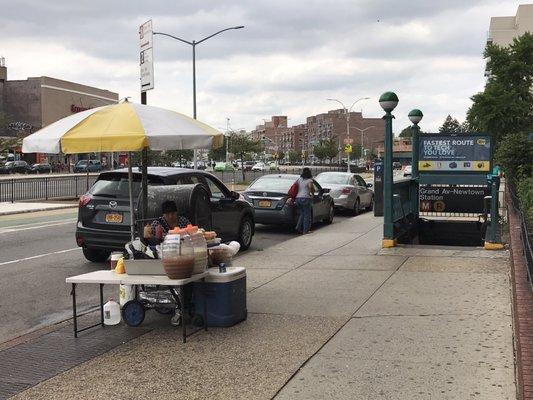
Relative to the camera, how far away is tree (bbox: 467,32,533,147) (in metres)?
35.9

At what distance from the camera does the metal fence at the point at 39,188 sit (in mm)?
26344

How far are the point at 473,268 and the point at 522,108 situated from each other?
30.3 m

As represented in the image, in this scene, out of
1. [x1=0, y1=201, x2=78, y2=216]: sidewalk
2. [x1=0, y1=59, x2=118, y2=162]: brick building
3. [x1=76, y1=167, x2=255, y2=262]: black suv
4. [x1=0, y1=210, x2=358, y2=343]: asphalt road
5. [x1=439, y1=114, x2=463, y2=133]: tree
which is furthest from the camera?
[x1=439, y1=114, x2=463, y2=133]: tree

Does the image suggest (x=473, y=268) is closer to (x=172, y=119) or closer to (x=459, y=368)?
(x=459, y=368)

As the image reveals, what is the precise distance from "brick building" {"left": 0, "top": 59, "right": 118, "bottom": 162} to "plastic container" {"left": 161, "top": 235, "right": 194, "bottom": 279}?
3207 inches

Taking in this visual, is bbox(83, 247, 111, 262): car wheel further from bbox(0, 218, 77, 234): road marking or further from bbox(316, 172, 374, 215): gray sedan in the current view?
bbox(316, 172, 374, 215): gray sedan

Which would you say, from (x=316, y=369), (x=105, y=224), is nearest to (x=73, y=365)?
(x=316, y=369)

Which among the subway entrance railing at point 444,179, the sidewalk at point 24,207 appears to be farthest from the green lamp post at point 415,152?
the sidewalk at point 24,207

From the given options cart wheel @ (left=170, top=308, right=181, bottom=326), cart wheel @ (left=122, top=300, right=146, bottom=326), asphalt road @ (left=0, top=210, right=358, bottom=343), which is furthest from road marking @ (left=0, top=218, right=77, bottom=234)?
cart wheel @ (left=170, top=308, right=181, bottom=326)

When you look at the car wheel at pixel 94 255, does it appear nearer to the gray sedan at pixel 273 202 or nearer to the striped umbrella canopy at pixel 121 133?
the striped umbrella canopy at pixel 121 133

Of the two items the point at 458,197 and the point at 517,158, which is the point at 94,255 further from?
the point at 517,158

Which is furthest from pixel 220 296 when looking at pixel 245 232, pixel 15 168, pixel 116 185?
pixel 15 168

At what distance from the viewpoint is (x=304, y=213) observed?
1470 cm

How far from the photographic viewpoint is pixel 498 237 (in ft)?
35.7
